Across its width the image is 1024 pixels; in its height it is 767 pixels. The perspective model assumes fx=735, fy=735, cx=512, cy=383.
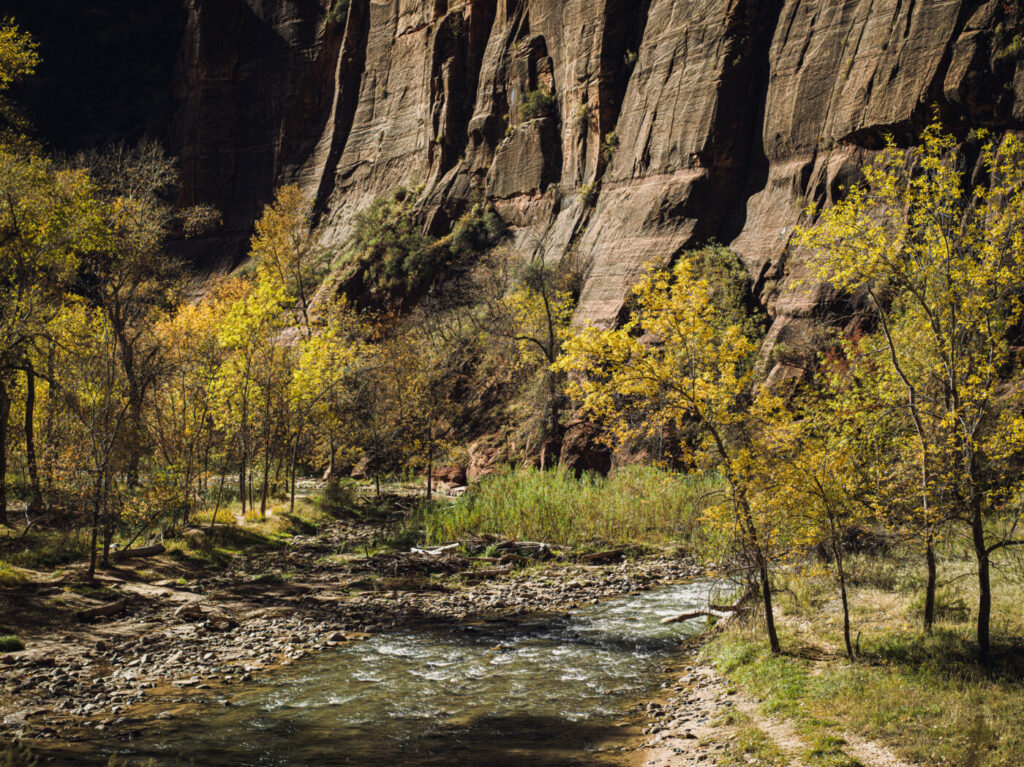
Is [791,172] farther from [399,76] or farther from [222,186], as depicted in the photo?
[222,186]

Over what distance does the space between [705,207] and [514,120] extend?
1966cm

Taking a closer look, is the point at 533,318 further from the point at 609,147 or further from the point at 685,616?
the point at 685,616

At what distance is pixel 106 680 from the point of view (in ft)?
36.6

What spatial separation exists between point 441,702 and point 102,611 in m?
7.97

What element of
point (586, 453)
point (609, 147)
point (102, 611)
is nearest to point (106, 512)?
point (102, 611)

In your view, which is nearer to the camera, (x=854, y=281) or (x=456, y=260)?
(x=854, y=281)

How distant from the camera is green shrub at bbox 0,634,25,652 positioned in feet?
39.6

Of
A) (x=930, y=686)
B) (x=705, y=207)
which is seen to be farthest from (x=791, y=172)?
(x=930, y=686)

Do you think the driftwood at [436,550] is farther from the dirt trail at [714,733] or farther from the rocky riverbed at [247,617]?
the dirt trail at [714,733]

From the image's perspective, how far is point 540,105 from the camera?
48.8 meters

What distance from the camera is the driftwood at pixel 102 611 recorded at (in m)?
14.2

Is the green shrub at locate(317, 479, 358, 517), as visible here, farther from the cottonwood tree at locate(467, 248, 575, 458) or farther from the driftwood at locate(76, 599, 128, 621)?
the driftwood at locate(76, 599, 128, 621)

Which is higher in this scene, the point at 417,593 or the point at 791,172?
the point at 791,172

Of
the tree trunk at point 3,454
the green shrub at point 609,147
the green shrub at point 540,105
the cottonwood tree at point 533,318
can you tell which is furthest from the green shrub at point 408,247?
the tree trunk at point 3,454
